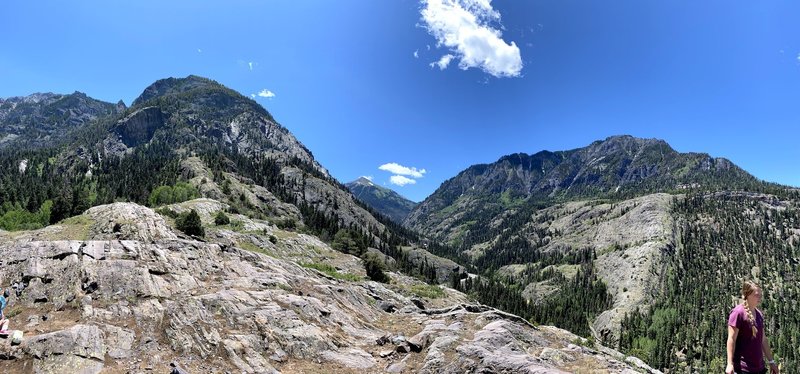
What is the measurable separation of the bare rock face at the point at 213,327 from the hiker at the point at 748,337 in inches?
315

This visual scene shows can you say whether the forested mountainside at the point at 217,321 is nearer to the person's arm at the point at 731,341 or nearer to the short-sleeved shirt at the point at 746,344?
the short-sleeved shirt at the point at 746,344

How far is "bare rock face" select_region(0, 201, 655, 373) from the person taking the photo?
720 inches

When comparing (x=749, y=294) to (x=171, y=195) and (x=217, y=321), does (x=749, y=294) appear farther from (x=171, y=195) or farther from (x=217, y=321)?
(x=171, y=195)

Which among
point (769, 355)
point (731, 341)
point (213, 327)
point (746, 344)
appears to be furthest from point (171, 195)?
point (769, 355)

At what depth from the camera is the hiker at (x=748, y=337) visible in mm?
9477

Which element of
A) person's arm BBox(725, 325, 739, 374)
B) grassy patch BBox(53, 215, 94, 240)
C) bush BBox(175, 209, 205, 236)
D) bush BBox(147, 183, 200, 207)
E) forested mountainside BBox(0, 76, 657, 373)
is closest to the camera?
person's arm BBox(725, 325, 739, 374)

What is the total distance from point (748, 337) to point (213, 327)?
2252cm

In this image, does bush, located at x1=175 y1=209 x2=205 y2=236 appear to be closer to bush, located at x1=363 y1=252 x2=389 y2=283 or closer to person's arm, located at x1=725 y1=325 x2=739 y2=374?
bush, located at x1=363 y1=252 x2=389 y2=283

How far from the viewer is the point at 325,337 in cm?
2323

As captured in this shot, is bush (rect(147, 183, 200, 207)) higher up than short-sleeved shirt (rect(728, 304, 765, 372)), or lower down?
higher up

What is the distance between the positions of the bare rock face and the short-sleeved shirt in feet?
26.1

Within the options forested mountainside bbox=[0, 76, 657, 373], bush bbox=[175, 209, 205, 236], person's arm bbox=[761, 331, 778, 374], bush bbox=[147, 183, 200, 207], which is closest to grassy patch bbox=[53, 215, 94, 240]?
forested mountainside bbox=[0, 76, 657, 373]

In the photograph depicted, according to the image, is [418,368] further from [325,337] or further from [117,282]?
[117,282]

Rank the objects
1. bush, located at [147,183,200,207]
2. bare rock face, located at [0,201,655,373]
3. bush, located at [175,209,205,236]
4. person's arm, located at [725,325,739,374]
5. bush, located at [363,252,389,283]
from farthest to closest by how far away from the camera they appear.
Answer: bush, located at [147,183,200,207], bush, located at [363,252,389,283], bush, located at [175,209,205,236], bare rock face, located at [0,201,655,373], person's arm, located at [725,325,739,374]
